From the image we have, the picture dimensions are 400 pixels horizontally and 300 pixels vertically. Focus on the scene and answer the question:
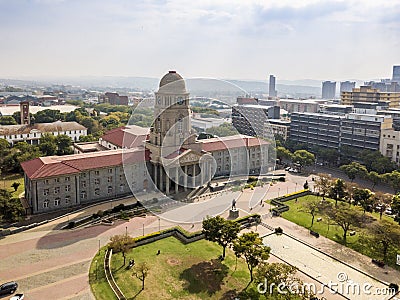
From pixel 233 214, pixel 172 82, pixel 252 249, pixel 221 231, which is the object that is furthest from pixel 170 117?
pixel 252 249

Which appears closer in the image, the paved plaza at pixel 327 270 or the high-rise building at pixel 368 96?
the paved plaza at pixel 327 270

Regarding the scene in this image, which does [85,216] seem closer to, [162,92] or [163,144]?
[163,144]

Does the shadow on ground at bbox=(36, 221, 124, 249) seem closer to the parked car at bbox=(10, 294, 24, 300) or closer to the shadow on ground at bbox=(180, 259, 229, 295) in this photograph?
the parked car at bbox=(10, 294, 24, 300)

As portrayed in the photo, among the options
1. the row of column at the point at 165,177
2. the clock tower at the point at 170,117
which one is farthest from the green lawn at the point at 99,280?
the clock tower at the point at 170,117

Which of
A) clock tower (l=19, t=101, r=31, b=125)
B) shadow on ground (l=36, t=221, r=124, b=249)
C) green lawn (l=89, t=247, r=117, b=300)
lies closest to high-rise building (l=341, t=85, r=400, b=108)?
shadow on ground (l=36, t=221, r=124, b=249)

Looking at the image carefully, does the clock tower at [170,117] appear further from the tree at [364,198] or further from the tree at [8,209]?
the tree at [364,198]
